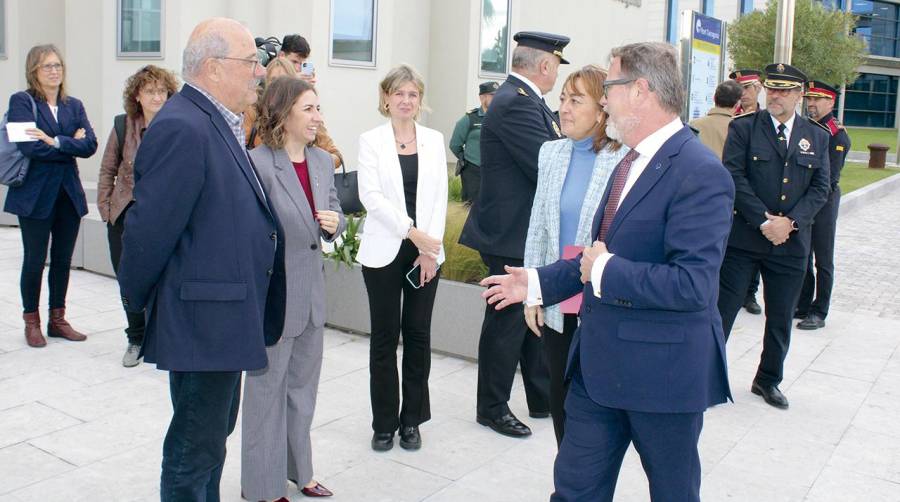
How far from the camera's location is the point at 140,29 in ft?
37.3

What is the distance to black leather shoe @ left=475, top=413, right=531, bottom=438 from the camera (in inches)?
199

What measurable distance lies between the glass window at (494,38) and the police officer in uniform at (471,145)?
3.88 m

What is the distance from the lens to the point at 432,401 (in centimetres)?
563

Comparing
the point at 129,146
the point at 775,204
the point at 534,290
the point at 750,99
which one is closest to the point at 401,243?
the point at 534,290

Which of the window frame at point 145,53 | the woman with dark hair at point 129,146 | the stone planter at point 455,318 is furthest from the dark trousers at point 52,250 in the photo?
the window frame at point 145,53

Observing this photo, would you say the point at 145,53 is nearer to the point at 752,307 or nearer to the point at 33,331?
the point at 33,331

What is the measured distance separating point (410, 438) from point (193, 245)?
87.9 inches

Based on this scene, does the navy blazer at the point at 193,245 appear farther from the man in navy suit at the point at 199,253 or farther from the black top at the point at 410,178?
the black top at the point at 410,178

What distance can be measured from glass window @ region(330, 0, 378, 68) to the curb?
9.77 meters

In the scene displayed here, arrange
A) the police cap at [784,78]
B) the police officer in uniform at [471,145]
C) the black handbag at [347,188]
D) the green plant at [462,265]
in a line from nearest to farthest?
the black handbag at [347,188] < the police cap at [784,78] < the green plant at [462,265] < the police officer in uniform at [471,145]

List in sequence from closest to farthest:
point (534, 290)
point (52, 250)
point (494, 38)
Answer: point (534, 290), point (52, 250), point (494, 38)

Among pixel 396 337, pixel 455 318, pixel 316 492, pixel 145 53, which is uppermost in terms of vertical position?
pixel 145 53

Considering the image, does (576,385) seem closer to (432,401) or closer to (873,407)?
(432,401)

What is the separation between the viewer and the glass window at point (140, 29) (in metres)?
11.2
